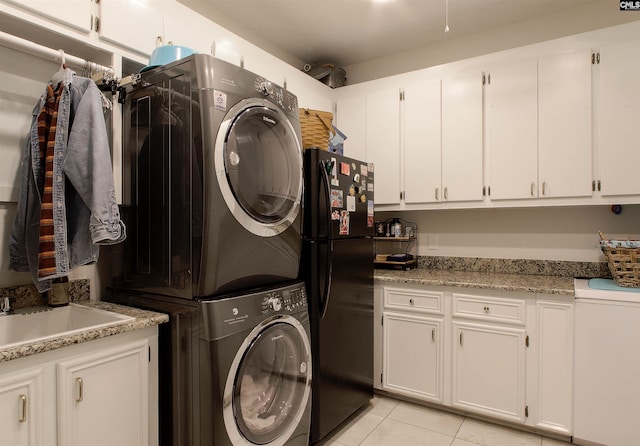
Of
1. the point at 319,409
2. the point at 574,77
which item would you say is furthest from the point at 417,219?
the point at 319,409

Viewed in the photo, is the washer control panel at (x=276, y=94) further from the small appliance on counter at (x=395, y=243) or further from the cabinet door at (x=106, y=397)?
the small appliance on counter at (x=395, y=243)

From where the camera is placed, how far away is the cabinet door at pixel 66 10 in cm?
143

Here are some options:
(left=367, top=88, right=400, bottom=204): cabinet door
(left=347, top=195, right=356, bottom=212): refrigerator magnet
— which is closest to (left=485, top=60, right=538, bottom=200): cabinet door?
(left=367, top=88, right=400, bottom=204): cabinet door

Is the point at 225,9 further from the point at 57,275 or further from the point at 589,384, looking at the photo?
the point at 589,384

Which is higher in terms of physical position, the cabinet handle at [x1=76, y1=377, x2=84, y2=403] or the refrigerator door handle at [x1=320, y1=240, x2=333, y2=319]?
the refrigerator door handle at [x1=320, y1=240, x2=333, y2=319]

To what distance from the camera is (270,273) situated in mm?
1720

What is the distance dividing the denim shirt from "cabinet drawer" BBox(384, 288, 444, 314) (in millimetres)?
1825

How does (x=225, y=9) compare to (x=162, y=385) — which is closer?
(x=162, y=385)

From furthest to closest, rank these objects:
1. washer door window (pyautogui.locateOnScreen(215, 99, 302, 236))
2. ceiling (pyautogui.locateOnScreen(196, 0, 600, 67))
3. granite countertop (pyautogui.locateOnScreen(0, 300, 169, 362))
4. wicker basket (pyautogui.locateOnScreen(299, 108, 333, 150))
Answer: ceiling (pyautogui.locateOnScreen(196, 0, 600, 67)) < wicker basket (pyautogui.locateOnScreen(299, 108, 333, 150)) < washer door window (pyautogui.locateOnScreen(215, 99, 302, 236)) < granite countertop (pyautogui.locateOnScreen(0, 300, 169, 362))

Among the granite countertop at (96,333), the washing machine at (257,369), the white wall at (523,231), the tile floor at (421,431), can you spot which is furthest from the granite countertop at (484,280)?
the granite countertop at (96,333)

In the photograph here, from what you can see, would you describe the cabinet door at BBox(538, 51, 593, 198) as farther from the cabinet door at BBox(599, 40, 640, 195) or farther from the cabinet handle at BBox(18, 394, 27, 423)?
the cabinet handle at BBox(18, 394, 27, 423)

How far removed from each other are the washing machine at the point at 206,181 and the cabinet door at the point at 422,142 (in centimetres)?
135

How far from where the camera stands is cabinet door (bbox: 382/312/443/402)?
8.25ft

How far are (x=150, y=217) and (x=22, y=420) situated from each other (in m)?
0.82
